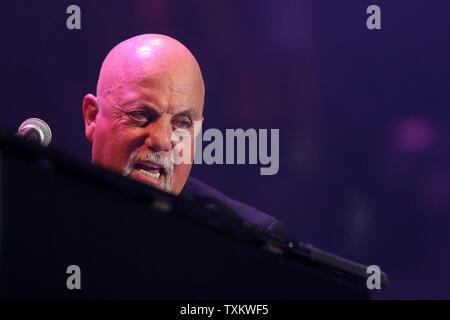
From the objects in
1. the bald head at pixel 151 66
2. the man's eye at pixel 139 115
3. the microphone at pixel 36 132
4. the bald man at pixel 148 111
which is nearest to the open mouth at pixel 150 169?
the bald man at pixel 148 111

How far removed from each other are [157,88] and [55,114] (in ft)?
1.70

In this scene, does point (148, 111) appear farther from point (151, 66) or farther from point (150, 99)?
point (151, 66)

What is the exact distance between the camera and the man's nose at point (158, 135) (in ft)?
6.81

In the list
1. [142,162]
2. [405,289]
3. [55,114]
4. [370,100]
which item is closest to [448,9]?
[370,100]

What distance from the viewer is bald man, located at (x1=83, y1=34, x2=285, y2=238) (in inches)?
82.0

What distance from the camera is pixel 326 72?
7.66 ft

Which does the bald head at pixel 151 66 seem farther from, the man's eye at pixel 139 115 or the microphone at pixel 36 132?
the microphone at pixel 36 132

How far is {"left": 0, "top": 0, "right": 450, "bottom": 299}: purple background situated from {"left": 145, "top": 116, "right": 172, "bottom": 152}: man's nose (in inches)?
A: 9.3

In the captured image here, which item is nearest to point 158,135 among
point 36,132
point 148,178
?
point 148,178

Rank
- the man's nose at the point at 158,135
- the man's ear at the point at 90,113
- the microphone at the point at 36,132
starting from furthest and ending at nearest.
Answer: the man's ear at the point at 90,113 < the man's nose at the point at 158,135 < the microphone at the point at 36,132

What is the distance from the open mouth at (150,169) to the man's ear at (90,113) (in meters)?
0.28

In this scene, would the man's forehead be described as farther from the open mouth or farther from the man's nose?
the open mouth
